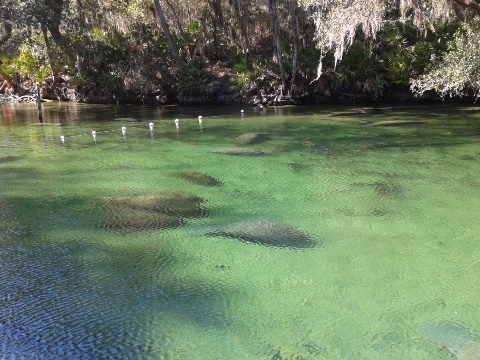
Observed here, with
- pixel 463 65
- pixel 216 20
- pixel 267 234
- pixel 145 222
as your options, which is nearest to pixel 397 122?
pixel 463 65

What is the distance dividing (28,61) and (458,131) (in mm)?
22330

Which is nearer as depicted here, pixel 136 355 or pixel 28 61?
pixel 136 355

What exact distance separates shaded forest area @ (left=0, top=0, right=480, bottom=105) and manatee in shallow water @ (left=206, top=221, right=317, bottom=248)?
45.0 feet

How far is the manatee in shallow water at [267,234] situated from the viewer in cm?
568

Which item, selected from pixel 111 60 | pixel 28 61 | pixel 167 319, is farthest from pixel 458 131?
pixel 28 61

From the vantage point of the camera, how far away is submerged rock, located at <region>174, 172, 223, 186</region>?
330 inches

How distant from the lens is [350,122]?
601 inches

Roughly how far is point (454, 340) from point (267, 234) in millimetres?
2656

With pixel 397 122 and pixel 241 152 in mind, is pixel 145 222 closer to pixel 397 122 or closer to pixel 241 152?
pixel 241 152

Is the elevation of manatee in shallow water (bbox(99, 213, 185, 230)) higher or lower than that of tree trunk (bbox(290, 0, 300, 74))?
lower

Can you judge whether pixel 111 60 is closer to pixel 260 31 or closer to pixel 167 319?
pixel 260 31

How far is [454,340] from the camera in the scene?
3688mm

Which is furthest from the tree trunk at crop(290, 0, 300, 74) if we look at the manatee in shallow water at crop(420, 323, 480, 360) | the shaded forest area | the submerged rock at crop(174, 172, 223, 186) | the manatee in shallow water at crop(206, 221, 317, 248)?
the manatee in shallow water at crop(420, 323, 480, 360)

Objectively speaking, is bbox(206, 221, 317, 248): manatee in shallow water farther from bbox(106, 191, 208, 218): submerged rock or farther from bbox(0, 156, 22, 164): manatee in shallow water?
bbox(0, 156, 22, 164): manatee in shallow water
